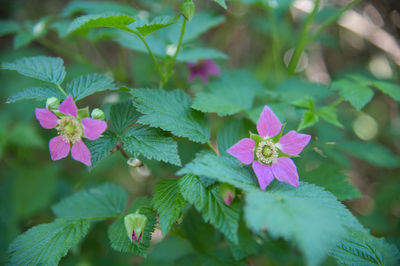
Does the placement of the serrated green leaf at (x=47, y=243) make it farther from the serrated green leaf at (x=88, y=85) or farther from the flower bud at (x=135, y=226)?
the serrated green leaf at (x=88, y=85)

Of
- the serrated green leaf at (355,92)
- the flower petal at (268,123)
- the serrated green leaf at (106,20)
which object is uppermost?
the serrated green leaf at (106,20)

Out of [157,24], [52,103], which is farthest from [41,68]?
[157,24]

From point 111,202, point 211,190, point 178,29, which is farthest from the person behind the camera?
point 178,29

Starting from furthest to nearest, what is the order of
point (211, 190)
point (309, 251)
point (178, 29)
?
1. point (178, 29)
2. point (211, 190)
3. point (309, 251)

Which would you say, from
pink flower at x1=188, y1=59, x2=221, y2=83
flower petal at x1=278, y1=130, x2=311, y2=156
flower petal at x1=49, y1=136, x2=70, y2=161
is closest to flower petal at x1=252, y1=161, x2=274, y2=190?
flower petal at x1=278, y1=130, x2=311, y2=156

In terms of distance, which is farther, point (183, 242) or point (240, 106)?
A: point (183, 242)

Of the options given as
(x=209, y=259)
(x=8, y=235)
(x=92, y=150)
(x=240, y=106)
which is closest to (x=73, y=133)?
(x=92, y=150)

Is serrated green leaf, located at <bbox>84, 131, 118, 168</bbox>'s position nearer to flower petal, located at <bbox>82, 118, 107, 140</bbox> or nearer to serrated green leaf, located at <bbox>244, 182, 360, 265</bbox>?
flower petal, located at <bbox>82, 118, 107, 140</bbox>

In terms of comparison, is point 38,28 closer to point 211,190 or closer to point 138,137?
point 138,137

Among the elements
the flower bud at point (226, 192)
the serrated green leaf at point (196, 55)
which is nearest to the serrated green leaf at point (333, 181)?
the flower bud at point (226, 192)
